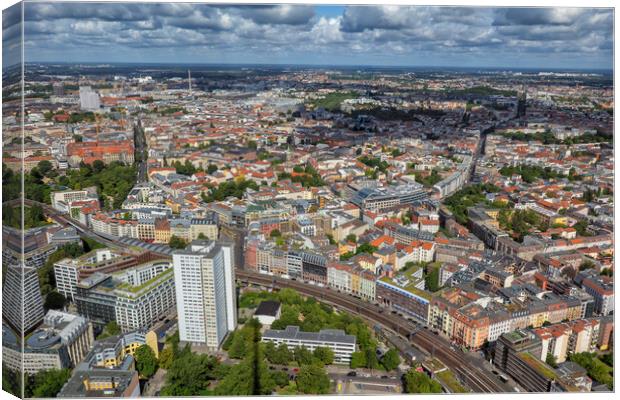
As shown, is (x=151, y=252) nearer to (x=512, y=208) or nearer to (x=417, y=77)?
(x=512, y=208)

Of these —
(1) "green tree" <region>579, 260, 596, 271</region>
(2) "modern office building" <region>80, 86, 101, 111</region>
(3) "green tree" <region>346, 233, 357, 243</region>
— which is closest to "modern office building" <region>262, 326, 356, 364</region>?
(3) "green tree" <region>346, 233, 357, 243</region>

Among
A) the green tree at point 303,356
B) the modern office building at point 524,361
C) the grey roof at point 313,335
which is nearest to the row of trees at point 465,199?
the modern office building at point 524,361

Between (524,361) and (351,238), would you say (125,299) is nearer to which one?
(351,238)

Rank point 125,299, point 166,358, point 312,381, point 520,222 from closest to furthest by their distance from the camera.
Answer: point 312,381, point 166,358, point 125,299, point 520,222

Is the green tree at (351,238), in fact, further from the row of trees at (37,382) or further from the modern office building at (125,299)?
the row of trees at (37,382)

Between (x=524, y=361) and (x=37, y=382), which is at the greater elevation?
(x=37, y=382)

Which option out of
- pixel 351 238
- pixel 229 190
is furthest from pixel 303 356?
pixel 229 190

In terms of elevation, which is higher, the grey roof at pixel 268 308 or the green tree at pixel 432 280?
the grey roof at pixel 268 308

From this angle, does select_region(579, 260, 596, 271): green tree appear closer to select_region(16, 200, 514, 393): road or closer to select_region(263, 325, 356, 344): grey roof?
select_region(16, 200, 514, 393): road
